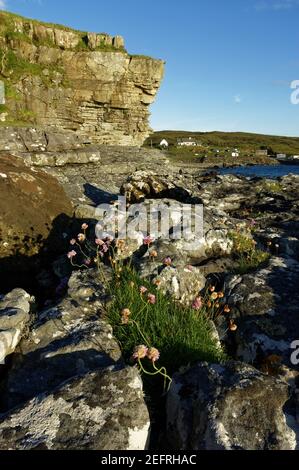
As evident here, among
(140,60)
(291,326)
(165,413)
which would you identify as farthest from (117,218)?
(140,60)

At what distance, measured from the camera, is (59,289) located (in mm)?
5602

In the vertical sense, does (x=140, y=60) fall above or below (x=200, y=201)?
above

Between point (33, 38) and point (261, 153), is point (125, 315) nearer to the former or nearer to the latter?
point (33, 38)

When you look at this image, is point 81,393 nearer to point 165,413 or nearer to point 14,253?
point 165,413

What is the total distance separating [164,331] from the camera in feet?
13.5

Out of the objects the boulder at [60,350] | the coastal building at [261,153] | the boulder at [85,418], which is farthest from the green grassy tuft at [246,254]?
the coastal building at [261,153]

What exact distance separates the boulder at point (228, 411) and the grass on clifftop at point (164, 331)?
577 millimetres

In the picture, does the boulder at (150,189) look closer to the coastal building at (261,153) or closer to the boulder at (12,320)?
the boulder at (12,320)

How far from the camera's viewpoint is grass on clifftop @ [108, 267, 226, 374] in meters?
3.88

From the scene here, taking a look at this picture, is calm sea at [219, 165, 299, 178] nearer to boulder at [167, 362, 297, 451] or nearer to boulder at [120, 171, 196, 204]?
boulder at [120, 171, 196, 204]

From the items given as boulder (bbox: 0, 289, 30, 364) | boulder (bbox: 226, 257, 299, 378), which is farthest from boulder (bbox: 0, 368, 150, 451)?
boulder (bbox: 226, 257, 299, 378)

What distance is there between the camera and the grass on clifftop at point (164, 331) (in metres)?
3.88

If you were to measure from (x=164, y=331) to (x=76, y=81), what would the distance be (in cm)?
3791
